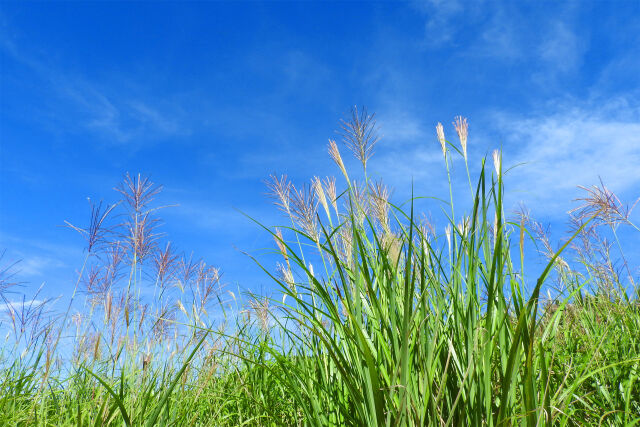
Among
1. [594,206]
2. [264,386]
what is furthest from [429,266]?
[594,206]

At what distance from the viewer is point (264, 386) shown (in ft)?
10.0

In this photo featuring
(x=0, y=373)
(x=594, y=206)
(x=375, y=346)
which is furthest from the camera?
(x=0, y=373)

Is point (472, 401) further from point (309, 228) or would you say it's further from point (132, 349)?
point (132, 349)

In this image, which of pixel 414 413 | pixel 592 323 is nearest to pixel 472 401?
pixel 414 413

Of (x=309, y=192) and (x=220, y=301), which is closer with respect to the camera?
(x=309, y=192)

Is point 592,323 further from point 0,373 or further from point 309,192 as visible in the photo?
point 0,373

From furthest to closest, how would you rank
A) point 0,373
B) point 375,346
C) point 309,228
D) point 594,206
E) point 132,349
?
point 0,373 < point 594,206 < point 132,349 < point 309,228 < point 375,346

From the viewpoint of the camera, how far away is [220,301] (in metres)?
3.47

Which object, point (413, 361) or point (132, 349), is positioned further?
point (132, 349)

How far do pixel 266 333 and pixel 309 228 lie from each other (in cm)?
176

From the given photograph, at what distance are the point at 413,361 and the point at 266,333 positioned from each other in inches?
85.7

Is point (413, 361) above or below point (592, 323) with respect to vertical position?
below

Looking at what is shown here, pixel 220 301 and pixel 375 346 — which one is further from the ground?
pixel 220 301

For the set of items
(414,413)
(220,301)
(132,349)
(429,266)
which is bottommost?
(414,413)
